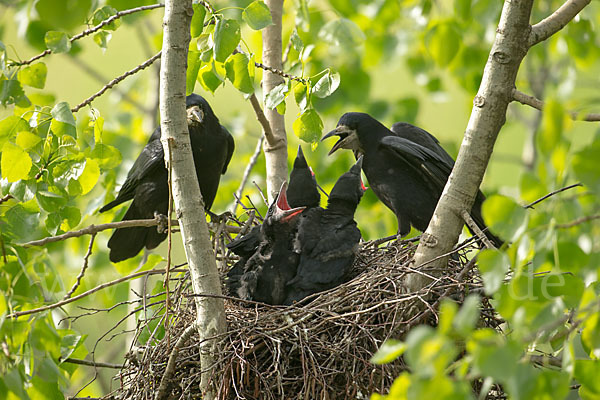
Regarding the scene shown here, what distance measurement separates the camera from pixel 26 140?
2.37 metres

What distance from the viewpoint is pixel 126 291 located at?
3.74 meters

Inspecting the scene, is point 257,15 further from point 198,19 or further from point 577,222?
point 577,222

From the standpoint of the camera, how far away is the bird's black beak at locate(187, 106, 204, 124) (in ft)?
13.1

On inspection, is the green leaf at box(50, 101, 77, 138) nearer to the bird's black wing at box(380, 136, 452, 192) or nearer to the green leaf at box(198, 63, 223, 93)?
the green leaf at box(198, 63, 223, 93)

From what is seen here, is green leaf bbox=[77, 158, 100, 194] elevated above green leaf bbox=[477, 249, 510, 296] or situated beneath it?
elevated above

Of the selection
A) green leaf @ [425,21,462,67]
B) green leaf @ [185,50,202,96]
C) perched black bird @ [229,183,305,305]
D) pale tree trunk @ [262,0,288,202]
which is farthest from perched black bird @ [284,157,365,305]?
green leaf @ [425,21,462,67]

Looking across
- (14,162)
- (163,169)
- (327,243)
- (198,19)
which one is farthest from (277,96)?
(163,169)

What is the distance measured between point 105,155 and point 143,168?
1.24 m

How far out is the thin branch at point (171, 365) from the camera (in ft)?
7.75

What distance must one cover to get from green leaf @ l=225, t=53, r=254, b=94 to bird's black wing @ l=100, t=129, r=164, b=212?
4.58ft

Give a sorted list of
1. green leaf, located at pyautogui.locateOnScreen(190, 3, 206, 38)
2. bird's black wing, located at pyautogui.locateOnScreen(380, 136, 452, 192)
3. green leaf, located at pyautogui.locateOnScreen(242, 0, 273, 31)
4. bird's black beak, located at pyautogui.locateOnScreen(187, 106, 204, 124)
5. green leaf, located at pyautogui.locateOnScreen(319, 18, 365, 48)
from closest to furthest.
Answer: green leaf, located at pyautogui.locateOnScreen(242, 0, 273, 31), green leaf, located at pyautogui.locateOnScreen(190, 3, 206, 38), bird's black wing, located at pyautogui.locateOnScreen(380, 136, 452, 192), bird's black beak, located at pyautogui.locateOnScreen(187, 106, 204, 124), green leaf, located at pyautogui.locateOnScreen(319, 18, 365, 48)

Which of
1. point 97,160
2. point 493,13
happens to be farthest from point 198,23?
A: point 493,13

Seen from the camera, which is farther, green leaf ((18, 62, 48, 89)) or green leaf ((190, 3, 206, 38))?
green leaf ((18, 62, 48, 89))

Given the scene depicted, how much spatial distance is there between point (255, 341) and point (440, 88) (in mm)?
5655
